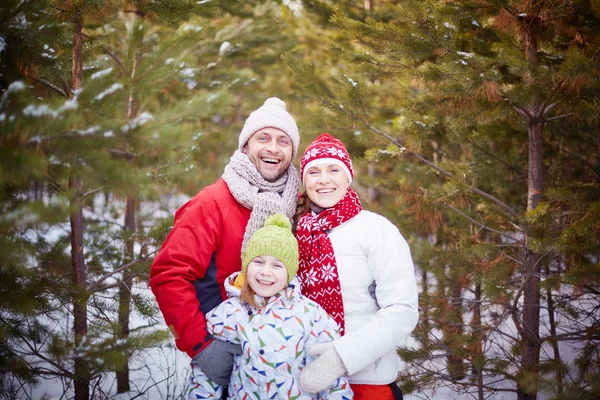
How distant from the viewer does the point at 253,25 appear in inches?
268

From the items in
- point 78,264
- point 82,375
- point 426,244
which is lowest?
point 82,375

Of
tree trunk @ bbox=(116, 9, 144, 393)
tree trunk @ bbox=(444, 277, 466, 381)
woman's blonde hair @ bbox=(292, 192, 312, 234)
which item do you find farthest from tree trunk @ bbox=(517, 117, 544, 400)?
tree trunk @ bbox=(116, 9, 144, 393)

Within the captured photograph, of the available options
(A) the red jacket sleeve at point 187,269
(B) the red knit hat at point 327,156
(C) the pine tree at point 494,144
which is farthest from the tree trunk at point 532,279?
(A) the red jacket sleeve at point 187,269

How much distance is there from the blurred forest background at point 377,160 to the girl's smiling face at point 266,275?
577 millimetres

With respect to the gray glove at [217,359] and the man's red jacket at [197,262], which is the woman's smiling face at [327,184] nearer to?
the man's red jacket at [197,262]

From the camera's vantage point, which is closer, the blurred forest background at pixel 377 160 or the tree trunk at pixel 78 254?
the blurred forest background at pixel 377 160

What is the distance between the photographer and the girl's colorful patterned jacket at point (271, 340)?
7.59 ft

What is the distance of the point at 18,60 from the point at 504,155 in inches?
170

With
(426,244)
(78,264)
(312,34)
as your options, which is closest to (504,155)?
(426,244)

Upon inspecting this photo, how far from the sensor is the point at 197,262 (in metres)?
2.60

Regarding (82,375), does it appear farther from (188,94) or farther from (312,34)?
(312,34)

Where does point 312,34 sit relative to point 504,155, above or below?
above

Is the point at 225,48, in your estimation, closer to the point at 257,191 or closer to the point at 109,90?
the point at 257,191

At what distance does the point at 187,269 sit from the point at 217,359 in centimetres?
54
